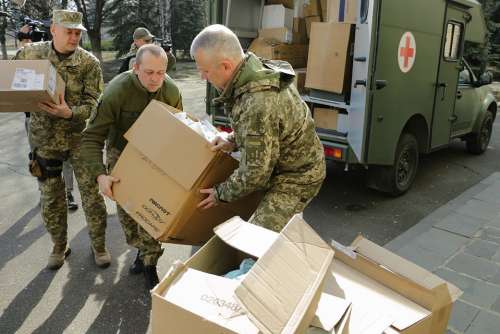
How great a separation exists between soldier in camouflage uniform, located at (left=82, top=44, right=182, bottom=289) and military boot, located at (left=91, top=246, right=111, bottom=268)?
0.55m

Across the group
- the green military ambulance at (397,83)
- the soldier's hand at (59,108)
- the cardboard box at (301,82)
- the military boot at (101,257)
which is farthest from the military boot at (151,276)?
the cardboard box at (301,82)

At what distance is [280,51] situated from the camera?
5.33m

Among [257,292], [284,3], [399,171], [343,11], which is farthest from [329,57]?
[257,292]

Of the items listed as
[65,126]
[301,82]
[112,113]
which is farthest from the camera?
[301,82]

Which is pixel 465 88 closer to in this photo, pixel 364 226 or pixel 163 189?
pixel 364 226

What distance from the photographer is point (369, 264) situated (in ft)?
5.82

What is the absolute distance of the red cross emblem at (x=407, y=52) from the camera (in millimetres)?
4410

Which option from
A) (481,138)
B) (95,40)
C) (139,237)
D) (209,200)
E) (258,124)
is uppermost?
(95,40)

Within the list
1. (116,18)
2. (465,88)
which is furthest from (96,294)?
(116,18)

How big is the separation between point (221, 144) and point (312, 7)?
13.3 feet

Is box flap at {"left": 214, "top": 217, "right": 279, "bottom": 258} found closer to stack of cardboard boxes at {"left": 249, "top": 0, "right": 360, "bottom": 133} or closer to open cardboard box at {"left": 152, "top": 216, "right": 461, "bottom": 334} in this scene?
open cardboard box at {"left": 152, "top": 216, "right": 461, "bottom": 334}

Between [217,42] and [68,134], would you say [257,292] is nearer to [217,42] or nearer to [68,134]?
[217,42]

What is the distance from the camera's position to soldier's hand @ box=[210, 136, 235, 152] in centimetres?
207

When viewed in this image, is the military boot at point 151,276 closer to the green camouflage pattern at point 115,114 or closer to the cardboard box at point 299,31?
the green camouflage pattern at point 115,114
